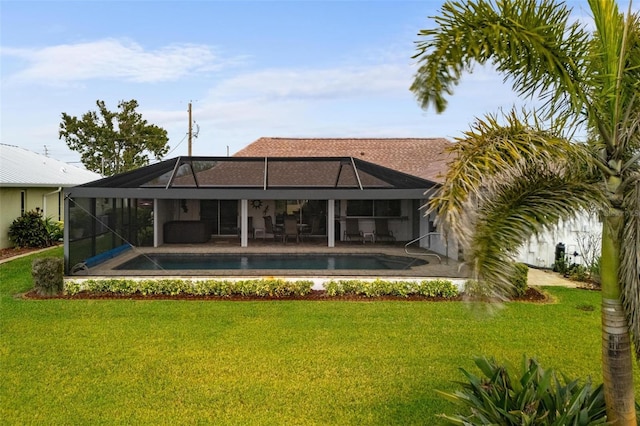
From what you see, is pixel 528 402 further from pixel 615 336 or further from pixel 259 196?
pixel 259 196

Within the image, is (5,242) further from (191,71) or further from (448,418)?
(448,418)

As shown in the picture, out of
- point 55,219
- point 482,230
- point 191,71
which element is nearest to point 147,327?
point 482,230

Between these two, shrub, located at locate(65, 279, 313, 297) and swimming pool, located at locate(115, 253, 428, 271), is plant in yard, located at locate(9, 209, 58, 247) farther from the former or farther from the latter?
shrub, located at locate(65, 279, 313, 297)

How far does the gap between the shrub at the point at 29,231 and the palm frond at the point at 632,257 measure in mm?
20766

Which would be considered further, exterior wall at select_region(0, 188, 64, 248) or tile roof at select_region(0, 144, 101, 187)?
tile roof at select_region(0, 144, 101, 187)

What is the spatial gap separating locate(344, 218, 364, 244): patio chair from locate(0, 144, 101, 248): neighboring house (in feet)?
41.8

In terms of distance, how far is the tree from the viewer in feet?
133

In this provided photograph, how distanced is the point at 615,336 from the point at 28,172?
2285cm

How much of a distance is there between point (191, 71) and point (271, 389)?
14295mm

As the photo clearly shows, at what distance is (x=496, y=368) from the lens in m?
4.56

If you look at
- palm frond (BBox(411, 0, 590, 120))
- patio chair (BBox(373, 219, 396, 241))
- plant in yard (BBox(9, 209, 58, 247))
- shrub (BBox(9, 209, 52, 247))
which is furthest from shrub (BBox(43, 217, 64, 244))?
palm frond (BBox(411, 0, 590, 120))

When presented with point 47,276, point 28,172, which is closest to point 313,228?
point 47,276

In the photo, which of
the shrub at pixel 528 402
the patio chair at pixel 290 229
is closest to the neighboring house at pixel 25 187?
the patio chair at pixel 290 229

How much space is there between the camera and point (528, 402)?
403cm
